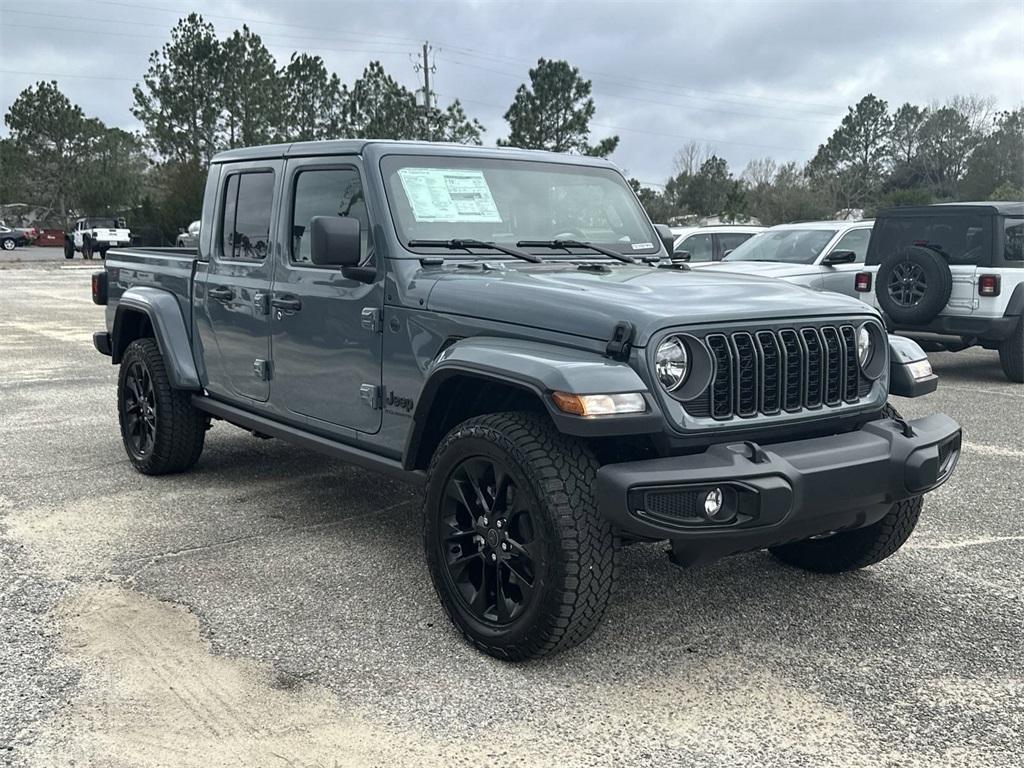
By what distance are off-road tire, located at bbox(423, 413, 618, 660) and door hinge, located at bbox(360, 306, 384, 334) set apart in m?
0.88

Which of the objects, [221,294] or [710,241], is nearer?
[221,294]

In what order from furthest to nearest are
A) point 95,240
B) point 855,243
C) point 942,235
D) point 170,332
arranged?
point 95,240, point 855,243, point 942,235, point 170,332

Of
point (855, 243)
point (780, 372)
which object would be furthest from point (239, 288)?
point (855, 243)

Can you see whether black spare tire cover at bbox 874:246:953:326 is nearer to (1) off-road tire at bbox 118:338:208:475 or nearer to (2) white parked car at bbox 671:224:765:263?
(2) white parked car at bbox 671:224:765:263

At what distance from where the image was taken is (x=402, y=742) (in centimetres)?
307

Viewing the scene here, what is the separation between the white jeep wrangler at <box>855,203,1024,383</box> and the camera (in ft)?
32.4

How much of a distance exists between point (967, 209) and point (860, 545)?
6.94m

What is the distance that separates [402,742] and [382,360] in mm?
1704

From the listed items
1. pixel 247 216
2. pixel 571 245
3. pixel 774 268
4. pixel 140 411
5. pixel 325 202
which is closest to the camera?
pixel 571 245

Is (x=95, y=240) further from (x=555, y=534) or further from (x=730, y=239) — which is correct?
(x=555, y=534)

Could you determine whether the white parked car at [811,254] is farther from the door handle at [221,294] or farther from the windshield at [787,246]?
the door handle at [221,294]

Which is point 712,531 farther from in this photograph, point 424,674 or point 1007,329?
point 1007,329

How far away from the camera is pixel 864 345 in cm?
398

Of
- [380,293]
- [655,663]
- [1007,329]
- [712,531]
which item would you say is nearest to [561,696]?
[655,663]
